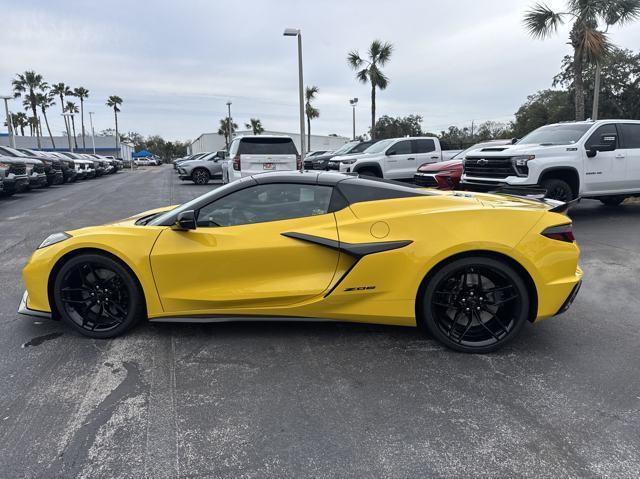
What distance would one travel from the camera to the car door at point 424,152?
564 inches

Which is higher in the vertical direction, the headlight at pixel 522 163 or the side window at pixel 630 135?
the side window at pixel 630 135

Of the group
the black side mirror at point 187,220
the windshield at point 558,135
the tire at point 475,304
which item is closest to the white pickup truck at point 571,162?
the windshield at point 558,135

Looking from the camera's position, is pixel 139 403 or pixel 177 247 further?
pixel 177 247

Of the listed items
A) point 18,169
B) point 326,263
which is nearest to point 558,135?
point 326,263

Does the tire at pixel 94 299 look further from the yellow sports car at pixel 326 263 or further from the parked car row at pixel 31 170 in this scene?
the parked car row at pixel 31 170

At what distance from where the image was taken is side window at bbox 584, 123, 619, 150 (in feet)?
28.3

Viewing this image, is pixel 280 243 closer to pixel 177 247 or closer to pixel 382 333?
pixel 177 247

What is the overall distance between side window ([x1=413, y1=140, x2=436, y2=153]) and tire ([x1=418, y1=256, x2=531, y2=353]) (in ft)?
37.9

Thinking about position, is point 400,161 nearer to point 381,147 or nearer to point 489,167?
point 381,147

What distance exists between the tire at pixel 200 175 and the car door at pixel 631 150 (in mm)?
16354

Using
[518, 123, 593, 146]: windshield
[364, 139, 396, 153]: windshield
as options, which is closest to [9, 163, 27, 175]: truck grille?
[364, 139, 396, 153]: windshield

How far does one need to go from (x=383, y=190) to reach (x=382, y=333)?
1157mm

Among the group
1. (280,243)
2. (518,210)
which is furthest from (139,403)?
(518,210)

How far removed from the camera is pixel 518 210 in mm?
3410
